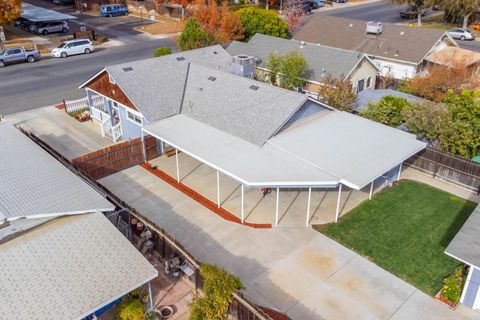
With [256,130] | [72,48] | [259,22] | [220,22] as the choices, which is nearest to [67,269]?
[256,130]

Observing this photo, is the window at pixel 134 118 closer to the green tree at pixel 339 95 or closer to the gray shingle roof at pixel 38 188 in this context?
the gray shingle roof at pixel 38 188

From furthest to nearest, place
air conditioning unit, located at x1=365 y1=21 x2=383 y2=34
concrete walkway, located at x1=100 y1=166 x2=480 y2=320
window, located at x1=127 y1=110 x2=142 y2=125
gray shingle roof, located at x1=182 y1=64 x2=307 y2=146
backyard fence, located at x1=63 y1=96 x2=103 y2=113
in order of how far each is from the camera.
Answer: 1. air conditioning unit, located at x1=365 y1=21 x2=383 y2=34
2. backyard fence, located at x1=63 y1=96 x2=103 y2=113
3. window, located at x1=127 y1=110 x2=142 y2=125
4. gray shingle roof, located at x1=182 y1=64 x2=307 y2=146
5. concrete walkway, located at x1=100 y1=166 x2=480 y2=320

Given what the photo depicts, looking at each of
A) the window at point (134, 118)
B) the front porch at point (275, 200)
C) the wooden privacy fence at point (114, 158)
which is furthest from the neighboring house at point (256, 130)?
the front porch at point (275, 200)

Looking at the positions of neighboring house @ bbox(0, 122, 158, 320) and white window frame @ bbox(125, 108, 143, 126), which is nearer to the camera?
neighboring house @ bbox(0, 122, 158, 320)

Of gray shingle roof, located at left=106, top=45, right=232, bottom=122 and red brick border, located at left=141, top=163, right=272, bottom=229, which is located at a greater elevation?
gray shingle roof, located at left=106, top=45, right=232, bottom=122

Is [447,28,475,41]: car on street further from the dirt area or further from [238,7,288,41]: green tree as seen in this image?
the dirt area

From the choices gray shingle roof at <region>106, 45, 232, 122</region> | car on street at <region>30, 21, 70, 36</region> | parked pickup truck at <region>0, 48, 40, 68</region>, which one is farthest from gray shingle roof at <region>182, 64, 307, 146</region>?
car on street at <region>30, 21, 70, 36</region>
